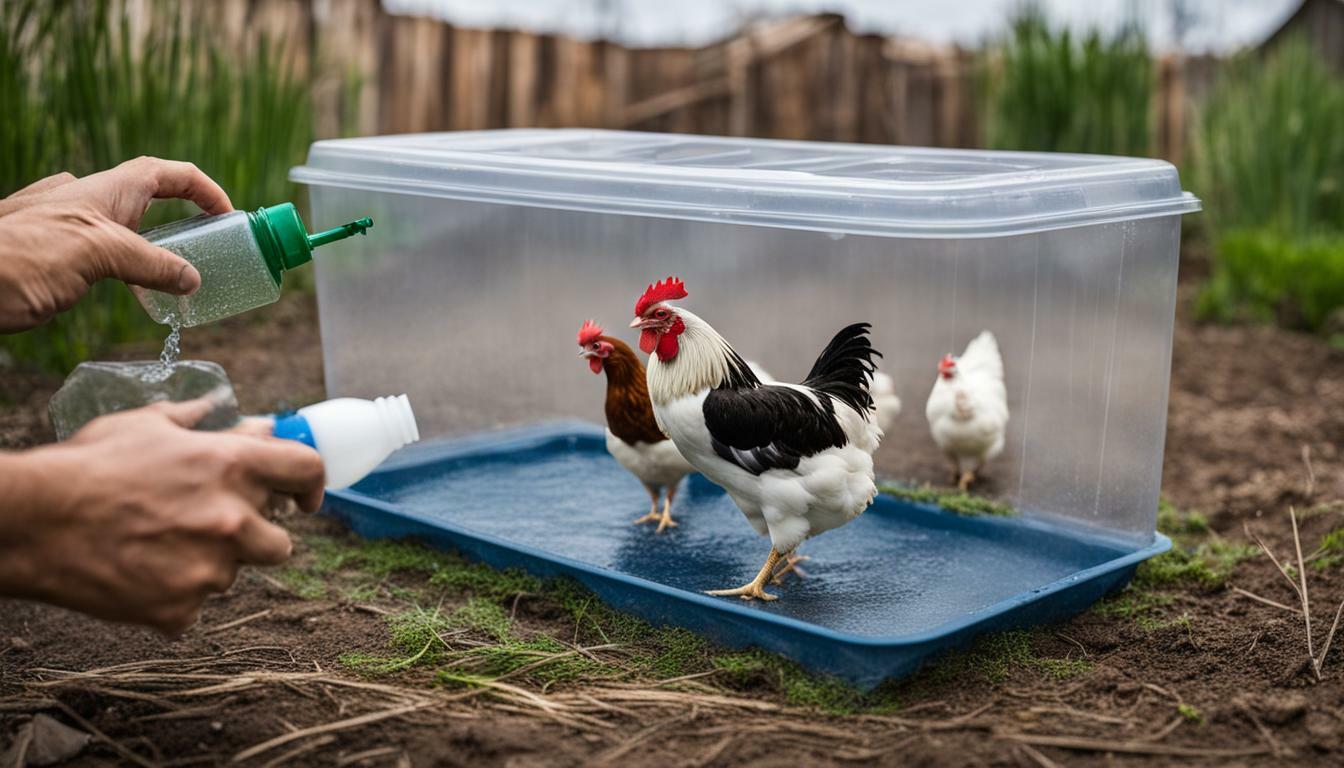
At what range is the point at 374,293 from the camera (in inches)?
151

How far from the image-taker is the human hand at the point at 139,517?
5.82ft

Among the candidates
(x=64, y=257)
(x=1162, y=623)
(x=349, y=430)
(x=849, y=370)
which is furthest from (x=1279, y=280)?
(x=64, y=257)

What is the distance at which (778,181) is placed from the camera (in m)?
2.87

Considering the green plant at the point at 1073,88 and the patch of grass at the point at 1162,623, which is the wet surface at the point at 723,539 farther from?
the green plant at the point at 1073,88

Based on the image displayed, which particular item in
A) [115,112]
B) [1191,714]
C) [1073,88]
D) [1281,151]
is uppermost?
[1073,88]

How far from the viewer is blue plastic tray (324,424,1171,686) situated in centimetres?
259

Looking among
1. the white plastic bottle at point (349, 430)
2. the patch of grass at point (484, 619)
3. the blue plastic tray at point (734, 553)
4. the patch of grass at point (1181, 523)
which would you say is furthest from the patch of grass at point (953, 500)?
the white plastic bottle at point (349, 430)

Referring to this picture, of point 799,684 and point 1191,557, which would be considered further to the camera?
point 1191,557

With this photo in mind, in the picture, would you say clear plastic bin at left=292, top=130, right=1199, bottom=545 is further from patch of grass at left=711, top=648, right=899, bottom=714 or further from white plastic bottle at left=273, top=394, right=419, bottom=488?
white plastic bottle at left=273, top=394, right=419, bottom=488

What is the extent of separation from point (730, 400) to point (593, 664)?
0.63 metres

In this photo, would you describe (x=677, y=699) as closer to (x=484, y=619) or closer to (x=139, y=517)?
(x=484, y=619)

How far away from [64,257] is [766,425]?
1.38 m

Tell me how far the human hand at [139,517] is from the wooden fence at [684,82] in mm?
5405

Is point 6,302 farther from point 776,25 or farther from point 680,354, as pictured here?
point 776,25
